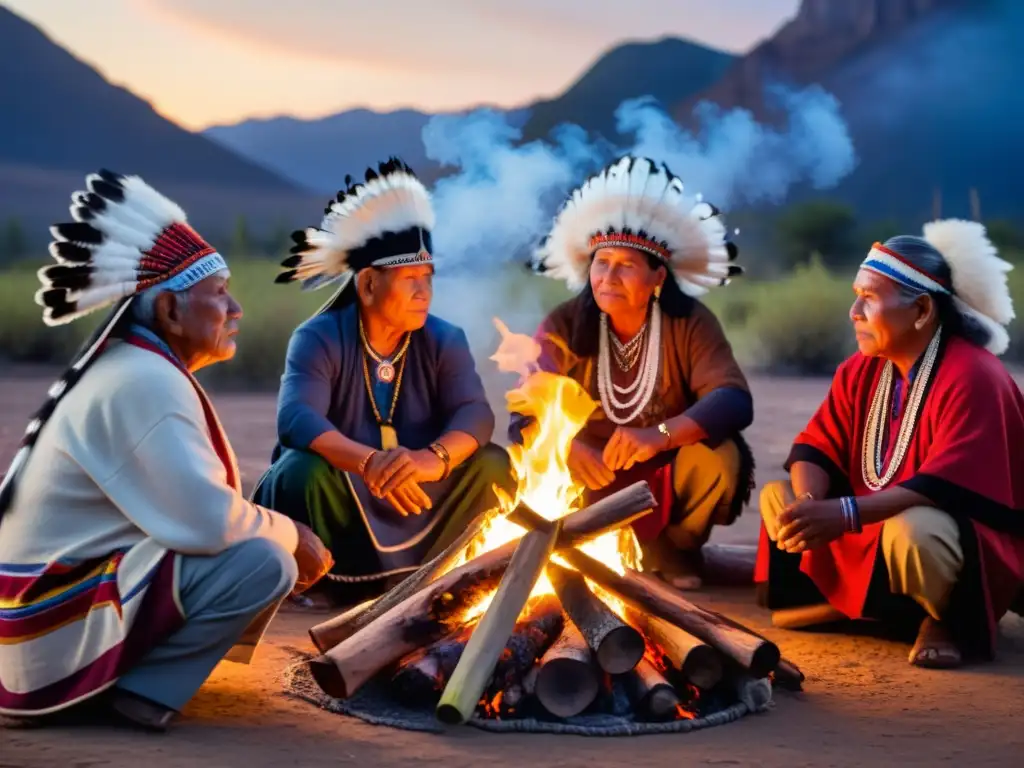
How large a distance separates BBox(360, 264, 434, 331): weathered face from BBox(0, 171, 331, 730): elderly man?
5.36ft

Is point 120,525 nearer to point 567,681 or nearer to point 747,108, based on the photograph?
point 567,681

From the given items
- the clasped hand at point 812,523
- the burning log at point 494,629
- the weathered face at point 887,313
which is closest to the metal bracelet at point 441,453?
the burning log at point 494,629

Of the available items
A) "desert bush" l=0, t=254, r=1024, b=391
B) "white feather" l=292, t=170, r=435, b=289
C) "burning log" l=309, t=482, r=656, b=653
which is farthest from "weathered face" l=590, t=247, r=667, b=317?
"desert bush" l=0, t=254, r=1024, b=391

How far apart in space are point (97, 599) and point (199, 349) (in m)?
0.83

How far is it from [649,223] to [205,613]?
107 inches

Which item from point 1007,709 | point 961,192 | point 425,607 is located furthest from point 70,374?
point 961,192

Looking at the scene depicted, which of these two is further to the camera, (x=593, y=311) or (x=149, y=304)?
(x=593, y=311)

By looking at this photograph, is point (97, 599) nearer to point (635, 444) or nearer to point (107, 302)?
point (107, 302)

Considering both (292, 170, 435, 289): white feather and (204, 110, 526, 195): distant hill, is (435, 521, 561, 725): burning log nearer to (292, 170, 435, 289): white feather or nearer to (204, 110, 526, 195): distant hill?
(292, 170, 435, 289): white feather

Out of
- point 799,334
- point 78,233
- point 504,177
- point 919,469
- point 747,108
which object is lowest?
point 919,469

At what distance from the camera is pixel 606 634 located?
13.0 ft

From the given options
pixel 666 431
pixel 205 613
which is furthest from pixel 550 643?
pixel 666 431

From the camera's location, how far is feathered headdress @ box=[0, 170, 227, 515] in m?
3.78

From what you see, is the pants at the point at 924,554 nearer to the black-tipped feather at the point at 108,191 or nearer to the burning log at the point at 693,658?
the burning log at the point at 693,658
